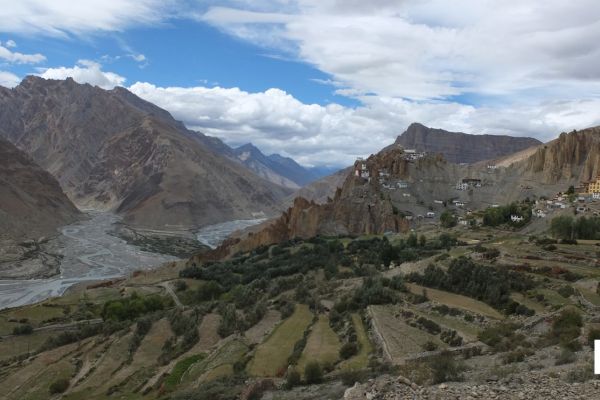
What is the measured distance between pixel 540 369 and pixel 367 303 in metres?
16.2

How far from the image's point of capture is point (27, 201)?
168000mm

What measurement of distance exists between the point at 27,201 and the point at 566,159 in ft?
481

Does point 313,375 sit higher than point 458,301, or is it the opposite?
point 458,301

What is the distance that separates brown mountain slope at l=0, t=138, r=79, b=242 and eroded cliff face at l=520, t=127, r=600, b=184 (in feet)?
391

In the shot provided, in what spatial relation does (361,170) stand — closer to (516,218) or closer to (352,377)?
(516,218)

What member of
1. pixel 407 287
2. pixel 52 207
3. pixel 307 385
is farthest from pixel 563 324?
pixel 52 207

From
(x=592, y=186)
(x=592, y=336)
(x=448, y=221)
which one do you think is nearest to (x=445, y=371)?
(x=592, y=336)

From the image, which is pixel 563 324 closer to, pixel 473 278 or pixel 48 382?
pixel 473 278

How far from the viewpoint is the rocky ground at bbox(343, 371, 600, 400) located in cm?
1305

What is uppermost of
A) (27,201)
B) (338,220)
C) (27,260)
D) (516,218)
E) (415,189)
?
(415,189)

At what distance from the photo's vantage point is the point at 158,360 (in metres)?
32.8

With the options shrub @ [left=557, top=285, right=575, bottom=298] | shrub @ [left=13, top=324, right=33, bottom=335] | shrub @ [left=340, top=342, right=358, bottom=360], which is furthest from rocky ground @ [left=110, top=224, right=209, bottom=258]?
shrub @ [left=340, top=342, right=358, bottom=360]

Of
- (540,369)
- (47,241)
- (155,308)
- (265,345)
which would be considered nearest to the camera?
(540,369)

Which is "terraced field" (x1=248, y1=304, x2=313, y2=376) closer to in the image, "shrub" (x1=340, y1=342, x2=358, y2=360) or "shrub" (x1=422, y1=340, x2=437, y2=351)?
"shrub" (x1=340, y1=342, x2=358, y2=360)
